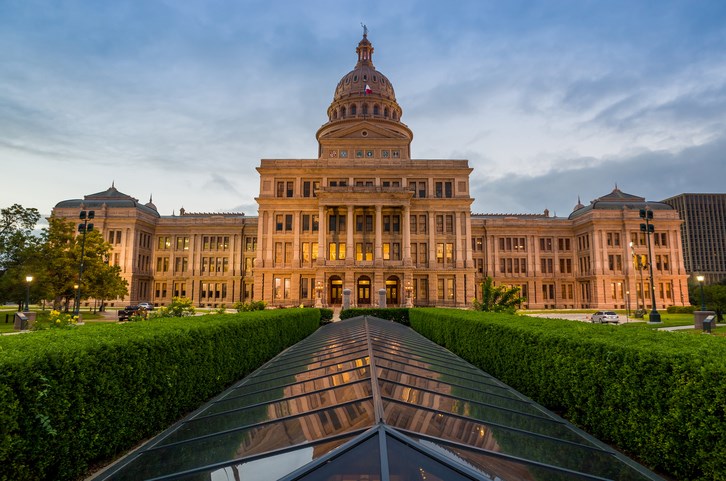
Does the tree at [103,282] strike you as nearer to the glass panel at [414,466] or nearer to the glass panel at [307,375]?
the glass panel at [307,375]

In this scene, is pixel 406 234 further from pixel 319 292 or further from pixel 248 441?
pixel 248 441

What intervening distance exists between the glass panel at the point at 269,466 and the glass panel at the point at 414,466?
0.48 m

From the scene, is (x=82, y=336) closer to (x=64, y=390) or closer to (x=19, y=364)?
(x=64, y=390)

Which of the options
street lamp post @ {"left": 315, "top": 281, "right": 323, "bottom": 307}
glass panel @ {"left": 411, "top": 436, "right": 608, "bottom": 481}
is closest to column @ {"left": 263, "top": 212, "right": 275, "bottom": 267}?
street lamp post @ {"left": 315, "top": 281, "right": 323, "bottom": 307}

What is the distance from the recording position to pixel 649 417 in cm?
544

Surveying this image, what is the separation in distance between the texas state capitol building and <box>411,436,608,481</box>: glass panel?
157ft

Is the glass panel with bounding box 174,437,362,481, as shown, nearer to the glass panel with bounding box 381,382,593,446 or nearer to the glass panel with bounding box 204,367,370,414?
the glass panel with bounding box 381,382,593,446

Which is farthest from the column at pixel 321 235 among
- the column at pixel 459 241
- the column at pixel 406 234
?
the column at pixel 459 241

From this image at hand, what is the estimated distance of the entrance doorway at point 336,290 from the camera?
5684cm

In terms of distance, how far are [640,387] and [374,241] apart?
52.2 m

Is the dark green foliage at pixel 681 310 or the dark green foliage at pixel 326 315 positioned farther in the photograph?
the dark green foliage at pixel 681 310

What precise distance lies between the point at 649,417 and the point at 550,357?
274 cm

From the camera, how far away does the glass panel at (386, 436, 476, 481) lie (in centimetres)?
264

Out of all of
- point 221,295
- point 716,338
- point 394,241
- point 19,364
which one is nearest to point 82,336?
point 19,364
